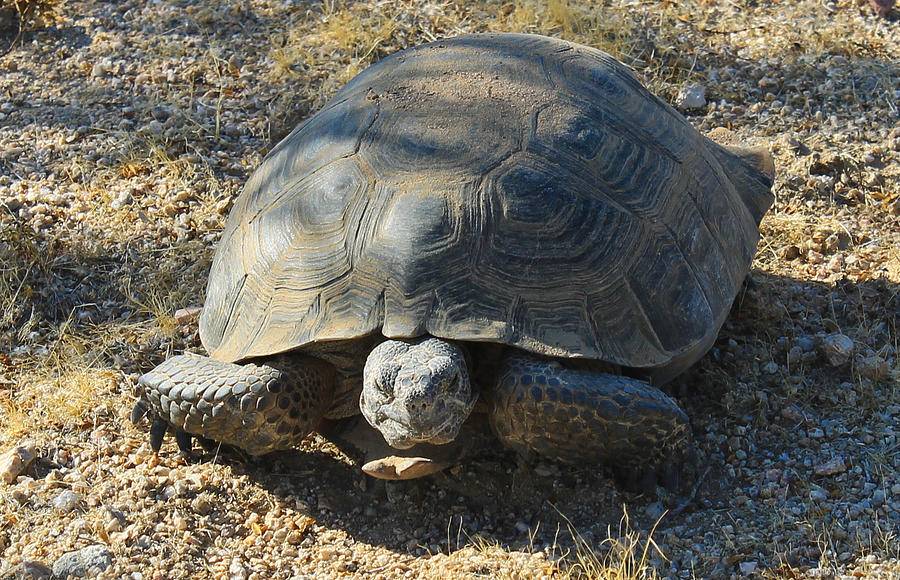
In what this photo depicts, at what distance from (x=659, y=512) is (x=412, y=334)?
100cm

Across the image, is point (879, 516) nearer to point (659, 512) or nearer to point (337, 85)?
point (659, 512)

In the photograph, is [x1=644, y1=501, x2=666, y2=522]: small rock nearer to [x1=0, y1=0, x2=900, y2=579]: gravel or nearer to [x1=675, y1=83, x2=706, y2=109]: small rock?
[x1=0, y1=0, x2=900, y2=579]: gravel

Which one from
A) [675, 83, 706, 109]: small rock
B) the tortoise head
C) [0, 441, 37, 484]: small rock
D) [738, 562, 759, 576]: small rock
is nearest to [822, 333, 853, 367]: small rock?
[738, 562, 759, 576]: small rock

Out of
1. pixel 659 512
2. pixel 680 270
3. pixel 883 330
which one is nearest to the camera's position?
pixel 659 512

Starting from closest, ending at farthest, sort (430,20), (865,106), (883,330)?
(883,330) < (865,106) < (430,20)

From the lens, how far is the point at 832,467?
131 inches

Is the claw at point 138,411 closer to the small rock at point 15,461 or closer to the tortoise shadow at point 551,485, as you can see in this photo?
the small rock at point 15,461

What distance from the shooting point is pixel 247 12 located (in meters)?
6.50

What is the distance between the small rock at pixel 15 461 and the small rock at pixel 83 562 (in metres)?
0.55

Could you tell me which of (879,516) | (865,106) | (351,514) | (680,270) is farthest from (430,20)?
(879,516)

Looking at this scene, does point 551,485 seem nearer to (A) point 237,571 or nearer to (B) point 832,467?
(B) point 832,467

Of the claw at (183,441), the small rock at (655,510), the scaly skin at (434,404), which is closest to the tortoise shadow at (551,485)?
the small rock at (655,510)

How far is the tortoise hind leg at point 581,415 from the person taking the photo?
3.08 metres

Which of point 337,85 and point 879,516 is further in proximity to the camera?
point 337,85
